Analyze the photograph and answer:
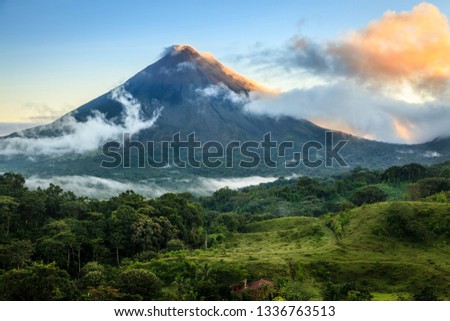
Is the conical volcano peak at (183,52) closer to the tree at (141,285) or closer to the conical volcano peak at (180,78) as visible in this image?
the conical volcano peak at (180,78)

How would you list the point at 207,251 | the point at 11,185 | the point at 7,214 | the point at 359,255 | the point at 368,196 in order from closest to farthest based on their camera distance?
the point at 359,255 → the point at 207,251 → the point at 7,214 → the point at 11,185 → the point at 368,196

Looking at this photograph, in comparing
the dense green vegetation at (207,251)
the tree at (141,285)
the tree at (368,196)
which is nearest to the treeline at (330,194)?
the tree at (368,196)

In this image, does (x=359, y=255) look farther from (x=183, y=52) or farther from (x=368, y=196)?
(x=183, y=52)

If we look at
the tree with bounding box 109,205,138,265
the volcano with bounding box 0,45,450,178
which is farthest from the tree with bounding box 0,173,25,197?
the volcano with bounding box 0,45,450,178

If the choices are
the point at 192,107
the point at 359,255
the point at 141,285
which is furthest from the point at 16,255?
the point at 192,107

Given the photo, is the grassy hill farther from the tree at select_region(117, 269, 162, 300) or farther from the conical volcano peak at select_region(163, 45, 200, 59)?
the conical volcano peak at select_region(163, 45, 200, 59)
